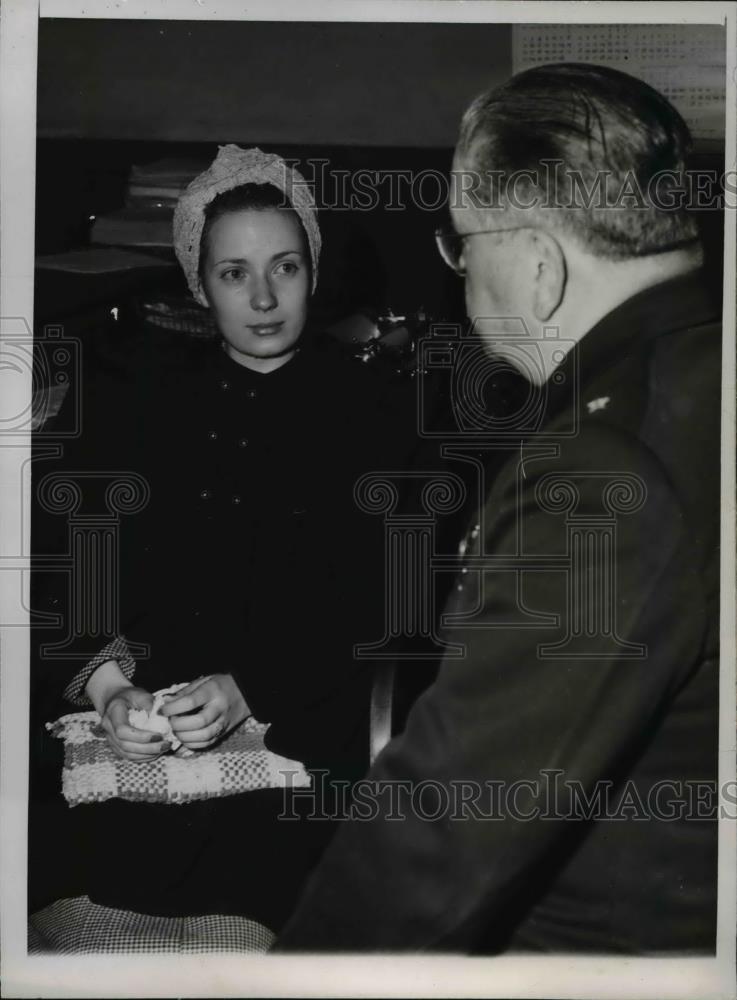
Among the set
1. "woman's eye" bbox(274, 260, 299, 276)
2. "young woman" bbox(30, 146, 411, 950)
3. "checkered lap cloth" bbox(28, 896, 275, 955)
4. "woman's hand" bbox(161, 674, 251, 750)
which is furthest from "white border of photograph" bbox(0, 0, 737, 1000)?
"woman's eye" bbox(274, 260, 299, 276)

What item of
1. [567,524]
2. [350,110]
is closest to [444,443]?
[567,524]

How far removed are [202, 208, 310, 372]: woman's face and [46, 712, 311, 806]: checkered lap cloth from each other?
543 mm

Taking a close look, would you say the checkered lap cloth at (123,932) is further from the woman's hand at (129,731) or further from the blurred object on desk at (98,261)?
the blurred object on desk at (98,261)

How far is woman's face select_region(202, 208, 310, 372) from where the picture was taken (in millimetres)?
1273

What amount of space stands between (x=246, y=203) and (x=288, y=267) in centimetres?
10

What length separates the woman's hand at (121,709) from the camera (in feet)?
4.22

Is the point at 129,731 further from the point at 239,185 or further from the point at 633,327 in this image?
the point at 633,327

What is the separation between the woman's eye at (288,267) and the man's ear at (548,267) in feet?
1.07

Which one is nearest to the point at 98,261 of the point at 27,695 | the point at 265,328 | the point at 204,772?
the point at 265,328

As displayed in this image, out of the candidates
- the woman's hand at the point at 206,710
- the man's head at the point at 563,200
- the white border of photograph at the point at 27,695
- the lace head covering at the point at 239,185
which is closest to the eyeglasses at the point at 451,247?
the man's head at the point at 563,200

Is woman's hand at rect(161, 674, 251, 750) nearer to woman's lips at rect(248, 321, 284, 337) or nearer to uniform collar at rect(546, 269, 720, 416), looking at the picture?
woman's lips at rect(248, 321, 284, 337)

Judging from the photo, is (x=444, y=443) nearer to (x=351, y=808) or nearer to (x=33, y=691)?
(x=351, y=808)

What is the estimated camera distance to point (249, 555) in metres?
1.29

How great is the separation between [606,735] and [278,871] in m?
0.49
